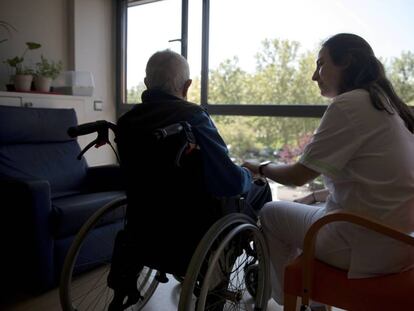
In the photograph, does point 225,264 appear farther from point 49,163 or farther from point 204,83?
point 204,83

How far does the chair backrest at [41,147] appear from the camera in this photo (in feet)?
7.09

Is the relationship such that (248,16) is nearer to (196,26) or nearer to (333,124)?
(196,26)

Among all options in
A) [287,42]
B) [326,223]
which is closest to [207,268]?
[326,223]

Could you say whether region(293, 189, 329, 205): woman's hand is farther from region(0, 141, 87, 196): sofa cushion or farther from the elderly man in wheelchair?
region(0, 141, 87, 196): sofa cushion

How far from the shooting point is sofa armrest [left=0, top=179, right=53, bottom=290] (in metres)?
1.68

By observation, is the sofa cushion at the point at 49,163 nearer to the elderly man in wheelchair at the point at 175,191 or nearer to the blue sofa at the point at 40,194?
the blue sofa at the point at 40,194

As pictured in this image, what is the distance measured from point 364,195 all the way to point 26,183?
4.93ft

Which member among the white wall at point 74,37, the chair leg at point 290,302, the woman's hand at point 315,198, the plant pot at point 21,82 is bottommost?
the chair leg at point 290,302

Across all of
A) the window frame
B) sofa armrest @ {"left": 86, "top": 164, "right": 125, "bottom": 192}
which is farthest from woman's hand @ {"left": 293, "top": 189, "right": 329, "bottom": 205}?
sofa armrest @ {"left": 86, "top": 164, "right": 125, "bottom": 192}

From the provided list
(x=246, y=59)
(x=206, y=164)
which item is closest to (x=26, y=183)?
(x=206, y=164)

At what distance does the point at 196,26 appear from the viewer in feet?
10.1

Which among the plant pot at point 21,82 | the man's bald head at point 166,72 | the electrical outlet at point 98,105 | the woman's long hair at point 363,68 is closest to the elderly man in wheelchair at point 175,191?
the man's bald head at point 166,72

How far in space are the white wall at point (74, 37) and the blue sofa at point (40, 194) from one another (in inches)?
28.0

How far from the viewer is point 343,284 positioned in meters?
1.01
